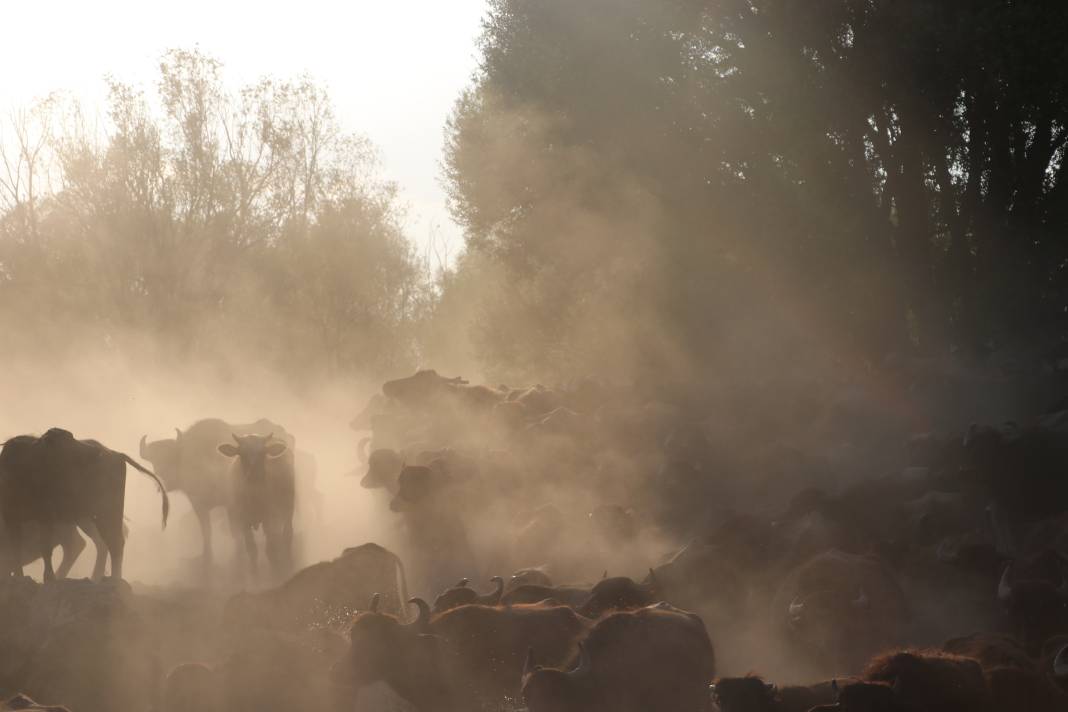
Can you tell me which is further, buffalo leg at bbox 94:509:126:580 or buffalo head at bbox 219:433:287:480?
buffalo head at bbox 219:433:287:480

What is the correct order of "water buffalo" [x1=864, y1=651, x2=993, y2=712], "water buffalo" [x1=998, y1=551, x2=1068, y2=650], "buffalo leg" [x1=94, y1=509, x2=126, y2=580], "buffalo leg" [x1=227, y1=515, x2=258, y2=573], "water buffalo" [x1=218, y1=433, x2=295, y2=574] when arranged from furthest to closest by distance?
1. "water buffalo" [x1=218, y1=433, x2=295, y2=574]
2. "buffalo leg" [x1=227, y1=515, x2=258, y2=573]
3. "buffalo leg" [x1=94, y1=509, x2=126, y2=580]
4. "water buffalo" [x1=998, y1=551, x2=1068, y2=650]
5. "water buffalo" [x1=864, y1=651, x2=993, y2=712]

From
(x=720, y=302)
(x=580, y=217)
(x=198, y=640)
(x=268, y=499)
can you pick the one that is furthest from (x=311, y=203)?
(x=198, y=640)

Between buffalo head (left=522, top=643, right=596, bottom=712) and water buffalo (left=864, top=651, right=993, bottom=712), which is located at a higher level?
buffalo head (left=522, top=643, right=596, bottom=712)

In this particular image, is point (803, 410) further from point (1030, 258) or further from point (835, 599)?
point (835, 599)

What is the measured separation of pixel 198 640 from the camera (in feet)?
41.6

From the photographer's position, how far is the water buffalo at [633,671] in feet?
30.3

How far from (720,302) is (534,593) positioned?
1769 cm

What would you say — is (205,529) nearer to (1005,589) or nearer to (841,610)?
(841,610)

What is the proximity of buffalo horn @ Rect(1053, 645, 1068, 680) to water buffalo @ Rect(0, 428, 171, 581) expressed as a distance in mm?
9845

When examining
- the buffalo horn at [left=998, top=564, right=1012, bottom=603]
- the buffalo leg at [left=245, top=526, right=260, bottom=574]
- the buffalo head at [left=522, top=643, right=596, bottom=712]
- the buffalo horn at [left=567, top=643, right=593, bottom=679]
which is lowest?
the buffalo head at [left=522, top=643, right=596, bottom=712]

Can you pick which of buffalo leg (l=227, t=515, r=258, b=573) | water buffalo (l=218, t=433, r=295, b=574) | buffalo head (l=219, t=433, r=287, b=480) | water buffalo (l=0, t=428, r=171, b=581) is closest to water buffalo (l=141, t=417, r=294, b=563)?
buffalo leg (l=227, t=515, r=258, b=573)

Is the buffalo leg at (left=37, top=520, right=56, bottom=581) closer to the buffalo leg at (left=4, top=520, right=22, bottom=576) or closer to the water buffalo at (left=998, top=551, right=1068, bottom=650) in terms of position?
the buffalo leg at (left=4, top=520, right=22, bottom=576)

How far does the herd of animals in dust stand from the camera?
973 centimetres

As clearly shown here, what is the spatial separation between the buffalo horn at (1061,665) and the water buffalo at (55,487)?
985 centimetres
